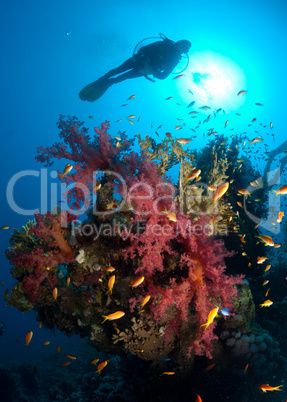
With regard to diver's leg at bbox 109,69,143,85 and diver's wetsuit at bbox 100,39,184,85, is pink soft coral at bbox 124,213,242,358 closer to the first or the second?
diver's wetsuit at bbox 100,39,184,85

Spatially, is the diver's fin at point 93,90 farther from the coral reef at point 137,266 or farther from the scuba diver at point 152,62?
the coral reef at point 137,266

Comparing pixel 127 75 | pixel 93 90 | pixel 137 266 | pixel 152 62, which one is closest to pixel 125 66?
pixel 127 75

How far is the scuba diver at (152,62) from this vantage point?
44.8 feet

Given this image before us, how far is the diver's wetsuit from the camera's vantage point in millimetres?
13716

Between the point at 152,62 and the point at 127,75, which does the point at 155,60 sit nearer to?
the point at 152,62

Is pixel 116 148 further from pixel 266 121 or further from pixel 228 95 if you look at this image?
pixel 266 121

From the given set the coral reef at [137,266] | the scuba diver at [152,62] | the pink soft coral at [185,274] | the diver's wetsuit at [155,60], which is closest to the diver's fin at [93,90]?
the scuba diver at [152,62]

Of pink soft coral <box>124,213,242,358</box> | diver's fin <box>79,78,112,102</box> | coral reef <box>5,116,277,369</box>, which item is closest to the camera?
pink soft coral <box>124,213,242,358</box>

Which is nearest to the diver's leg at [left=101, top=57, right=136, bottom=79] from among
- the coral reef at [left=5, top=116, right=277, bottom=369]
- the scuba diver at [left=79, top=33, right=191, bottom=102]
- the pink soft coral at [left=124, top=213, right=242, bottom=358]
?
the scuba diver at [left=79, top=33, right=191, bottom=102]

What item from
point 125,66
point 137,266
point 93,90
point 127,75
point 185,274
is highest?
point 125,66

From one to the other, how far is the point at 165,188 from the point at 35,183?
408 ft

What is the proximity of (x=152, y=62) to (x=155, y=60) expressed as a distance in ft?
0.79

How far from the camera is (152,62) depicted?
1425 centimetres

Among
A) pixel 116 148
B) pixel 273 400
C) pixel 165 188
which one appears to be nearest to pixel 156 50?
pixel 116 148
